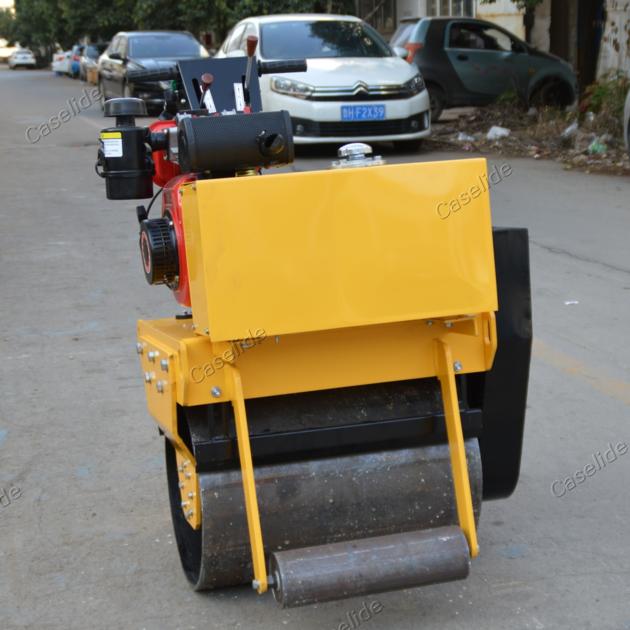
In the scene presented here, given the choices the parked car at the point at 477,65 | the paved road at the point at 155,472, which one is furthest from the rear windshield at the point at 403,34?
the paved road at the point at 155,472

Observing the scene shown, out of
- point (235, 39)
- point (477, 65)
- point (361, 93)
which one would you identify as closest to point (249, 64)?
point (361, 93)

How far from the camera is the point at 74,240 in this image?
9414mm

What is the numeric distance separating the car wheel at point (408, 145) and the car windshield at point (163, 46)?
308 inches

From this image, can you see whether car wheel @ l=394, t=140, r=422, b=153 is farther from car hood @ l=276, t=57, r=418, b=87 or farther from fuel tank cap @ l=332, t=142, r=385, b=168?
fuel tank cap @ l=332, t=142, r=385, b=168

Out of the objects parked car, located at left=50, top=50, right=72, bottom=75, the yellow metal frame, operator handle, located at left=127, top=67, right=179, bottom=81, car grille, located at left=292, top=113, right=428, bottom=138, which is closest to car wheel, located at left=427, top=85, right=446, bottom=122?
car grille, located at left=292, top=113, right=428, bottom=138

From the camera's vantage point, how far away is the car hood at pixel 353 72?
12883 millimetres

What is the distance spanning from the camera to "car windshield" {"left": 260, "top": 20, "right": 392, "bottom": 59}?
45.2ft

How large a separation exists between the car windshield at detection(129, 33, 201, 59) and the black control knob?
18.5m

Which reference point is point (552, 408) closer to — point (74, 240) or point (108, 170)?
point (108, 170)

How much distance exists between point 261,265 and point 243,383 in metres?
0.38

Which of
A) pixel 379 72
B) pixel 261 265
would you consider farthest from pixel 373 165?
pixel 379 72

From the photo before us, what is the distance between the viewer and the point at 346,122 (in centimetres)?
1295

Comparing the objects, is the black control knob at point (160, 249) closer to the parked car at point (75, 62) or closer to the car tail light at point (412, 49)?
the car tail light at point (412, 49)

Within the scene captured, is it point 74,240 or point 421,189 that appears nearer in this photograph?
point 421,189
